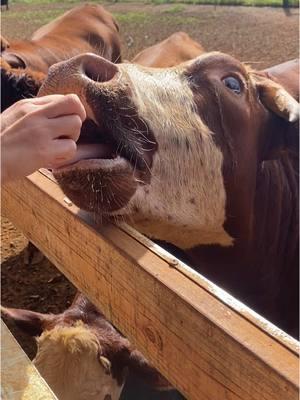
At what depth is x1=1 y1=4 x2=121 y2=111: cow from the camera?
15.4 feet

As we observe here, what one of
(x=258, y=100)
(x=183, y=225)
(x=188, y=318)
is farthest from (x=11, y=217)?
(x=188, y=318)

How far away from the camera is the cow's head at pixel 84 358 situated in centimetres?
236

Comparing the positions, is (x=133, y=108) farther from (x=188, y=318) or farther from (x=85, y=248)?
(x=188, y=318)

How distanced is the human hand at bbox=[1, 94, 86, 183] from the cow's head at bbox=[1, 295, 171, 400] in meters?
1.01

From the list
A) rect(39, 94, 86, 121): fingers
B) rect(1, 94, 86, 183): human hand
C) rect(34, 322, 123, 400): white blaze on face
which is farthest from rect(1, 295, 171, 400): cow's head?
rect(39, 94, 86, 121): fingers

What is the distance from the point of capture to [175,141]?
245 cm

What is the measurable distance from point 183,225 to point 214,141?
398 millimetres

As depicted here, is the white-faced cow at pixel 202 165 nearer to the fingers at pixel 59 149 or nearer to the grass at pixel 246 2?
the fingers at pixel 59 149

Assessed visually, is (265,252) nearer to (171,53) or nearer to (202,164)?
(202,164)

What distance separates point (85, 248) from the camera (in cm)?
213

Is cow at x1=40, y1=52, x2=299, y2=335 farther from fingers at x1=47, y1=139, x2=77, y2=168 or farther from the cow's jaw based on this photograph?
fingers at x1=47, y1=139, x2=77, y2=168

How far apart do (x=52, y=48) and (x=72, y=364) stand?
17.0 feet

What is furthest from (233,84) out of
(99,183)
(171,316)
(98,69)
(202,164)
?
(171,316)

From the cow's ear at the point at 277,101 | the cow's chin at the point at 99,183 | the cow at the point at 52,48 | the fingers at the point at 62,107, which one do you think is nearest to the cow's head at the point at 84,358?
the cow's chin at the point at 99,183
